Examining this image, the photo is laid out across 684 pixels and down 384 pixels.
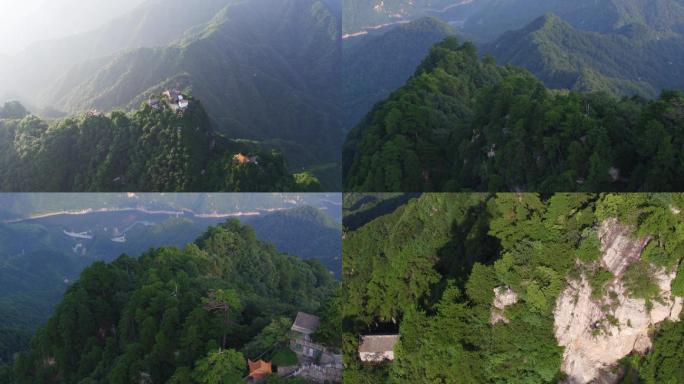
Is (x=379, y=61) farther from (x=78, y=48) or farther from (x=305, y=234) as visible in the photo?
(x=305, y=234)

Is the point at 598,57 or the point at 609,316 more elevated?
the point at 598,57

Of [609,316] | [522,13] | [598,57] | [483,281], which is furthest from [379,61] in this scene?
[609,316]

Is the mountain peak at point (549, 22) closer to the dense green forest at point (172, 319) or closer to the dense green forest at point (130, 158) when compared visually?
the dense green forest at point (130, 158)

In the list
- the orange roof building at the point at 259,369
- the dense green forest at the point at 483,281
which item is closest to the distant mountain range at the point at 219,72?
the dense green forest at the point at 483,281

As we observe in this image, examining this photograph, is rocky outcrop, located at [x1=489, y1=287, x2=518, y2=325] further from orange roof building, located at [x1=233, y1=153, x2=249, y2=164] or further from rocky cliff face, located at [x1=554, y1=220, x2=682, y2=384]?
orange roof building, located at [x1=233, y1=153, x2=249, y2=164]

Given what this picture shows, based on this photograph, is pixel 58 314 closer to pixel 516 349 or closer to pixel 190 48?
pixel 190 48

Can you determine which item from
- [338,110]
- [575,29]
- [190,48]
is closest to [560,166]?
[338,110]

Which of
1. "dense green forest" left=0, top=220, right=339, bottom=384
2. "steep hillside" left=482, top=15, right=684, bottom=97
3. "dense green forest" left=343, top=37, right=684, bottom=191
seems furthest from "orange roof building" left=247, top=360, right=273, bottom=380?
"steep hillside" left=482, top=15, right=684, bottom=97
